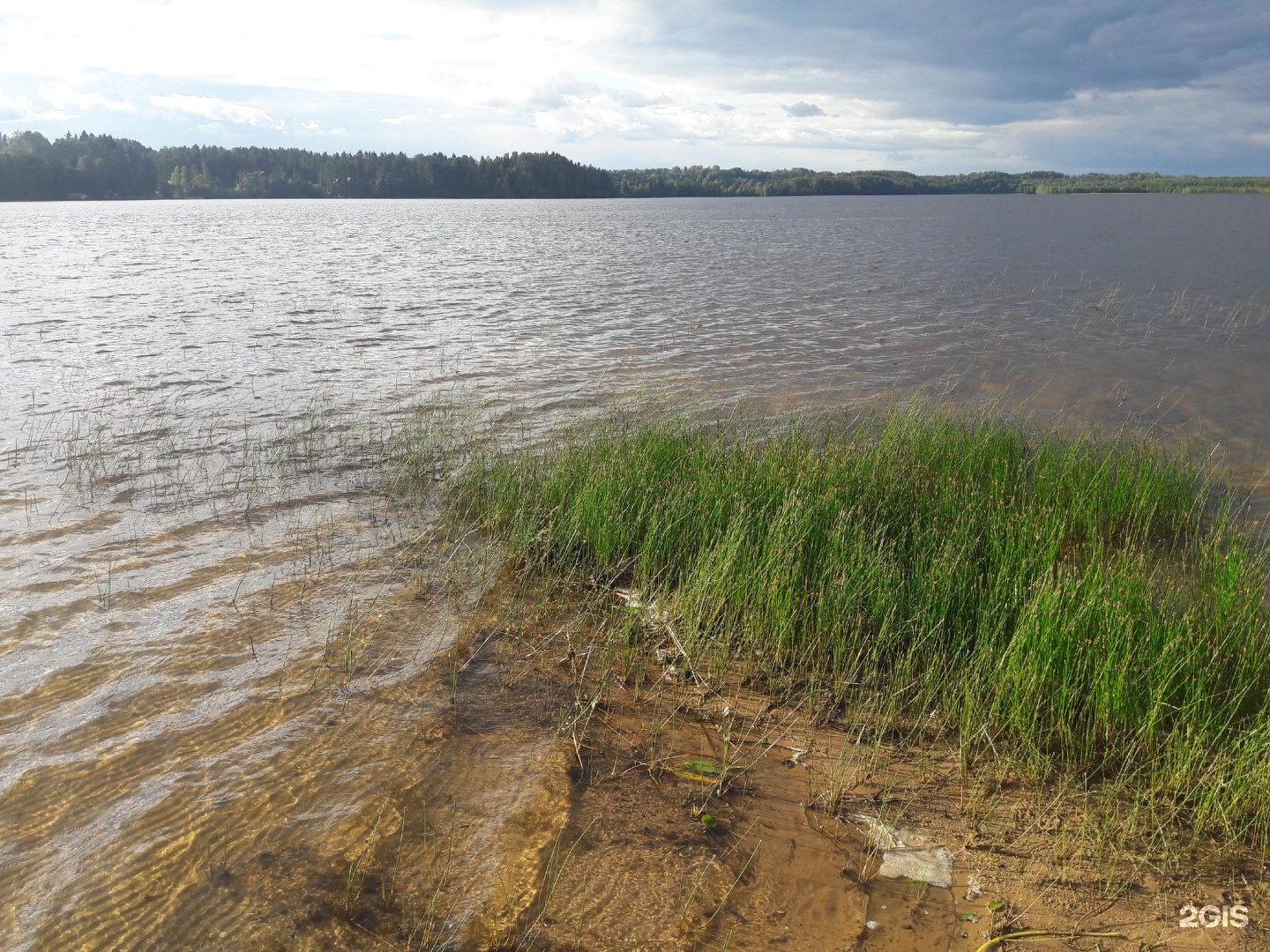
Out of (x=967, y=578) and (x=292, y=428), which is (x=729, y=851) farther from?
(x=292, y=428)

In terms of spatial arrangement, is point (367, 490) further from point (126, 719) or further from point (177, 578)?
point (126, 719)

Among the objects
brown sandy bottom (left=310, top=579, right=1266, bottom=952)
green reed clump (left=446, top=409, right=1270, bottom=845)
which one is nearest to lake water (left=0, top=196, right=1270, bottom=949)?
brown sandy bottom (left=310, top=579, right=1266, bottom=952)

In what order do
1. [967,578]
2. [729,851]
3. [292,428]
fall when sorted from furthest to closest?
[292,428]
[967,578]
[729,851]

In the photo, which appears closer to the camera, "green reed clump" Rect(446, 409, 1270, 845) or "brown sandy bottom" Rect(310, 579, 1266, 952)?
"brown sandy bottom" Rect(310, 579, 1266, 952)

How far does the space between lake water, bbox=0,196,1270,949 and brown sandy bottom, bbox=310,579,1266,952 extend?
1.23 feet

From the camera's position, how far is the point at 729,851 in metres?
3.52

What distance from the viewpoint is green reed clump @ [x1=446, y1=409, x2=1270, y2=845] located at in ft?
13.2

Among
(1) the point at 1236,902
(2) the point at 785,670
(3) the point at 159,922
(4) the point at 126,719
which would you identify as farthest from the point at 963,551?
(4) the point at 126,719

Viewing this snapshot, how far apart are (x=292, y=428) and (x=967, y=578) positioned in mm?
8244

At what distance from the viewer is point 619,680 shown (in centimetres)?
495

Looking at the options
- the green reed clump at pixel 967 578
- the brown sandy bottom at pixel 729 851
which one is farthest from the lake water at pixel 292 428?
the green reed clump at pixel 967 578

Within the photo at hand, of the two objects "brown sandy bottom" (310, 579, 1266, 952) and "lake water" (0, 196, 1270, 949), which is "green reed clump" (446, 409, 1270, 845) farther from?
"lake water" (0, 196, 1270, 949)

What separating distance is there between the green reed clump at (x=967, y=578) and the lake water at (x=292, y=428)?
65.9 inches

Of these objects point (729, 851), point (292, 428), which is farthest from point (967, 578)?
point (292, 428)
